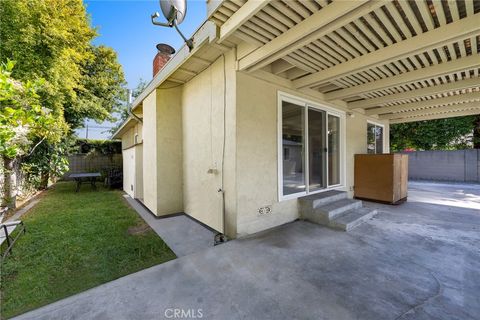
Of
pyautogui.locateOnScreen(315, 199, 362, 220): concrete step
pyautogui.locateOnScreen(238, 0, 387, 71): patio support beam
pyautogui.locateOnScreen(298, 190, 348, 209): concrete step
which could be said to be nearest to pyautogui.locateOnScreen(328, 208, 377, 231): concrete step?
pyautogui.locateOnScreen(315, 199, 362, 220): concrete step

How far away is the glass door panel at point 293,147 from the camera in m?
3.93

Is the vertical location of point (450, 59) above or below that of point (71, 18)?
below

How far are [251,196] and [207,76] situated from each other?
2.45 meters

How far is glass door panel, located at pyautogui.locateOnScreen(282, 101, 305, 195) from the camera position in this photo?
393 cm

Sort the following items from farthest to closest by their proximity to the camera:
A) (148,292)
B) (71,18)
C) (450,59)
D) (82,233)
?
(71,18) → (82,233) → (450,59) → (148,292)

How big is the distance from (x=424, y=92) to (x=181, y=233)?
5697 mm

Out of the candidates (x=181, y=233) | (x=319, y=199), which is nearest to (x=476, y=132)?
(x=319, y=199)

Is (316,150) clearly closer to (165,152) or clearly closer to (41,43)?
(165,152)

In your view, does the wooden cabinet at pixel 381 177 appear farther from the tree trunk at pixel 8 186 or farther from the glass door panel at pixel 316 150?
the tree trunk at pixel 8 186

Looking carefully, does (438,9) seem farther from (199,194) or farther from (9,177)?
(9,177)

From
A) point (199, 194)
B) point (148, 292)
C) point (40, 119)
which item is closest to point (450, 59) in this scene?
point (199, 194)

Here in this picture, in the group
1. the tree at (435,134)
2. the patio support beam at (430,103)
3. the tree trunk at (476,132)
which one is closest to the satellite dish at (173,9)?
the patio support beam at (430,103)

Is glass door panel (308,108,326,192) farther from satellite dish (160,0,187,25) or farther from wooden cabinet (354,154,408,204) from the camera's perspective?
satellite dish (160,0,187,25)

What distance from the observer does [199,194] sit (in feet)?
13.7
